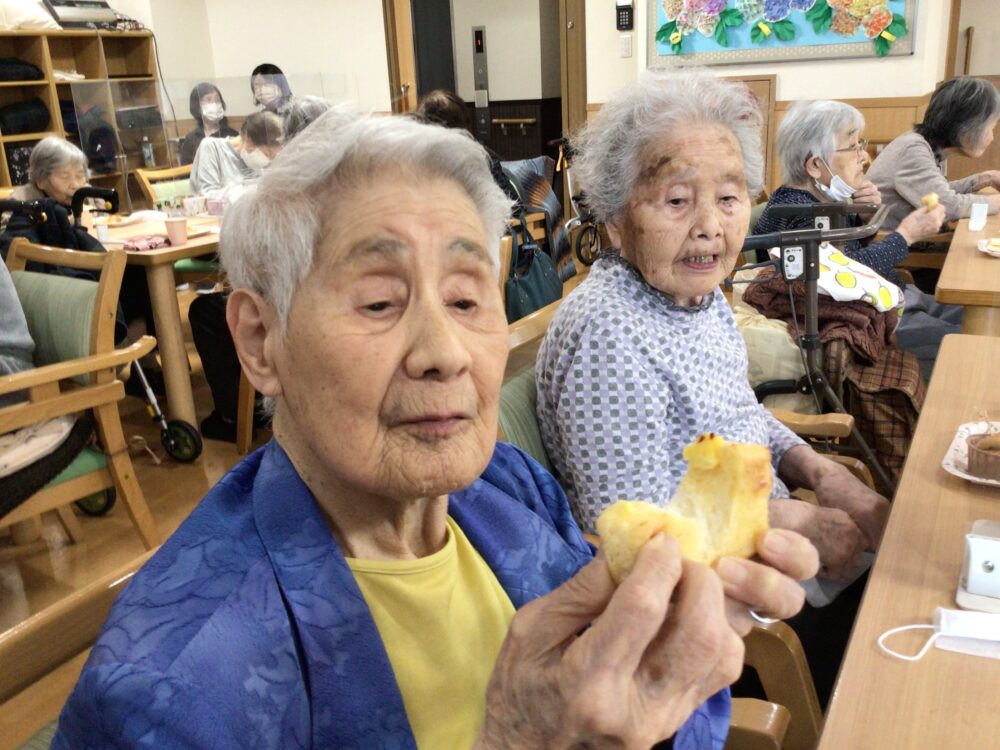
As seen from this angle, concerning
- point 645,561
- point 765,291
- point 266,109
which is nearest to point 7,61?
point 266,109

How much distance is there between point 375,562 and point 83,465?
5.91 feet

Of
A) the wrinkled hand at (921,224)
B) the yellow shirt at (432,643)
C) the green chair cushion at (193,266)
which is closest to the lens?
the yellow shirt at (432,643)

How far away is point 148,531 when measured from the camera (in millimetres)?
2602

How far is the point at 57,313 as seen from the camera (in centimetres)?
246

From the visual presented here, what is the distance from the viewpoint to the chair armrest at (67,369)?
6.60 feet

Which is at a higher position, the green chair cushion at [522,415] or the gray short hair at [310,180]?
the gray short hair at [310,180]

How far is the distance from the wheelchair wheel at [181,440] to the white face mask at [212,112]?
3002 mm

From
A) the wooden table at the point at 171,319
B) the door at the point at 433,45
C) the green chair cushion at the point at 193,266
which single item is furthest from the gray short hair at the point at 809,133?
the door at the point at 433,45

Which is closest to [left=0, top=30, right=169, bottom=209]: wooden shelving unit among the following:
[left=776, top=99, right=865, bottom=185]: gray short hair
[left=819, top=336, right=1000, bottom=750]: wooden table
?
[left=776, top=99, right=865, bottom=185]: gray short hair

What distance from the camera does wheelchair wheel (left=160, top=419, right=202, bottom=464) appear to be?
3.38 metres

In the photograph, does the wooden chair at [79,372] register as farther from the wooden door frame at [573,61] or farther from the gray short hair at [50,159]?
the wooden door frame at [573,61]

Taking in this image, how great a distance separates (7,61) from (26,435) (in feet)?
17.5

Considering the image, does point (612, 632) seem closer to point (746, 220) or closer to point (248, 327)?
point (248, 327)

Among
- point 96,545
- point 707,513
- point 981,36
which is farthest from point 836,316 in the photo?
point 981,36
